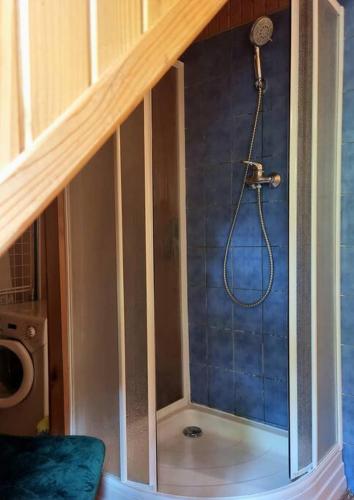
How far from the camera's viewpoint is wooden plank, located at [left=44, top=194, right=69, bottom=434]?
1666 mm

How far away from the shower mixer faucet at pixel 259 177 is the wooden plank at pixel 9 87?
5.99 feet

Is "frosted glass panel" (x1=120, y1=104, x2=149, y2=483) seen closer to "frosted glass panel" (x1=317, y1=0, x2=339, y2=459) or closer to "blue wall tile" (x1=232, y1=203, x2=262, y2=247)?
"frosted glass panel" (x1=317, y1=0, x2=339, y2=459)

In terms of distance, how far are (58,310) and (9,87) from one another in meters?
1.35

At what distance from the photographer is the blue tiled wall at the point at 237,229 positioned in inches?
85.0

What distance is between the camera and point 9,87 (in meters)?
0.45

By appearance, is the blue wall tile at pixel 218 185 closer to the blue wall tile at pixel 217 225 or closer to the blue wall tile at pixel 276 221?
the blue wall tile at pixel 217 225

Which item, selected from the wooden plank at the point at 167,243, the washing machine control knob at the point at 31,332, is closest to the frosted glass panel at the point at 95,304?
the washing machine control knob at the point at 31,332

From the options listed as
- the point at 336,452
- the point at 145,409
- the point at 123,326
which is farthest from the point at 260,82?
the point at 336,452

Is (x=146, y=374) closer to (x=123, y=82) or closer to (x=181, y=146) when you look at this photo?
(x=123, y=82)

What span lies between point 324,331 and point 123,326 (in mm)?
908

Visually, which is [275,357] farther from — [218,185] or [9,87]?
[9,87]

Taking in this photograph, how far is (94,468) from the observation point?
1022 millimetres

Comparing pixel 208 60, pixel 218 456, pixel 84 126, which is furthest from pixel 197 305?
pixel 84 126

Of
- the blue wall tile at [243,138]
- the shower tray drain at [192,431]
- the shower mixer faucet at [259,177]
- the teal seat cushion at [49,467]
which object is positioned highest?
the blue wall tile at [243,138]
